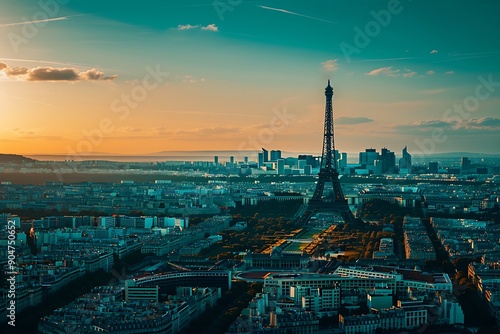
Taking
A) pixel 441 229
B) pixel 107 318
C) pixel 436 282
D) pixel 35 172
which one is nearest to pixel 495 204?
pixel 441 229

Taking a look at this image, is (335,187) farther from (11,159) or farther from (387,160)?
(11,159)

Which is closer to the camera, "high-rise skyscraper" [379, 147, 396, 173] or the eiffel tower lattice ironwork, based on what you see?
the eiffel tower lattice ironwork

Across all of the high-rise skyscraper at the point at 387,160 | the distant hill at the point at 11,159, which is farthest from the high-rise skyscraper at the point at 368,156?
the distant hill at the point at 11,159

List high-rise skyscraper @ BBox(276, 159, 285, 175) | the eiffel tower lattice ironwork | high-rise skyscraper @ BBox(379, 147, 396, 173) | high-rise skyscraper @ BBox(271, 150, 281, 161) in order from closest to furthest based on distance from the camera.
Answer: the eiffel tower lattice ironwork, high-rise skyscraper @ BBox(379, 147, 396, 173), high-rise skyscraper @ BBox(276, 159, 285, 175), high-rise skyscraper @ BBox(271, 150, 281, 161)

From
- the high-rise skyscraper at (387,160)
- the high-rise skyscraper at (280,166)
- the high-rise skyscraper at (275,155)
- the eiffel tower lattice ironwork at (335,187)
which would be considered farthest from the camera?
the high-rise skyscraper at (275,155)

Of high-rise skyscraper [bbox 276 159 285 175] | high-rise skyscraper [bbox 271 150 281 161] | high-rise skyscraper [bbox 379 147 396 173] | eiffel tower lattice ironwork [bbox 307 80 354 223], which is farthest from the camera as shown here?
high-rise skyscraper [bbox 271 150 281 161]

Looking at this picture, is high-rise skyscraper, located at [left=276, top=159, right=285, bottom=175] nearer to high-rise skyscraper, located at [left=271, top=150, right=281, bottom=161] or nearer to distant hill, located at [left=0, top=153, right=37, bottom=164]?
high-rise skyscraper, located at [left=271, top=150, right=281, bottom=161]

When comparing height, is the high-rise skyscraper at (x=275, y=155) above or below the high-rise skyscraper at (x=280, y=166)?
above

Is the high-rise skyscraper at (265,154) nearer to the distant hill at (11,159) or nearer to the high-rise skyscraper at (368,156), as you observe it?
the high-rise skyscraper at (368,156)

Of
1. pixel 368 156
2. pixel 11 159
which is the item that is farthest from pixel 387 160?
pixel 11 159

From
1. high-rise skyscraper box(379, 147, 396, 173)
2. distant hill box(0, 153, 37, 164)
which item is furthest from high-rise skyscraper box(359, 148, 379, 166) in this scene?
distant hill box(0, 153, 37, 164)

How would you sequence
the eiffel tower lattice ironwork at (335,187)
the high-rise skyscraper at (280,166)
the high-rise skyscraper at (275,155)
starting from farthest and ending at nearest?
the high-rise skyscraper at (275,155) → the high-rise skyscraper at (280,166) → the eiffel tower lattice ironwork at (335,187)
